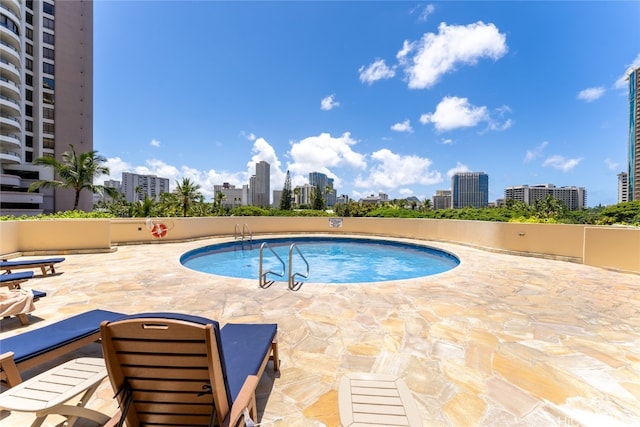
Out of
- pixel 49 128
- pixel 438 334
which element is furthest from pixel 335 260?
pixel 49 128

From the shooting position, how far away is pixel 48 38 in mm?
37406

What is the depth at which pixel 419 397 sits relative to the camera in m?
2.34

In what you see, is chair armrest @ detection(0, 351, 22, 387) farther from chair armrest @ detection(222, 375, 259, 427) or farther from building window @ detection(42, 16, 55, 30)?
building window @ detection(42, 16, 55, 30)

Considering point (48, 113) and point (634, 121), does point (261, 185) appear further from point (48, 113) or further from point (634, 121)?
point (634, 121)

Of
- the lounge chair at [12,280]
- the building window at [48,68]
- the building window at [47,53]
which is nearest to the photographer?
the lounge chair at [12,280]

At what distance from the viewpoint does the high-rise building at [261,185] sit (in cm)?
9416

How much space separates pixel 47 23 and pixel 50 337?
56935mm

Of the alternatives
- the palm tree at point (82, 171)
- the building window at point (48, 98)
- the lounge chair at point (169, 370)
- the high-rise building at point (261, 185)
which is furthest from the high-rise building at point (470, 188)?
the lounge chair at point (169, 370)

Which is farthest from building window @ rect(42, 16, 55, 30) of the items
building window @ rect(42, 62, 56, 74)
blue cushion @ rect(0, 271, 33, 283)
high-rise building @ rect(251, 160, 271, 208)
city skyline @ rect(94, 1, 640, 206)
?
high-rise building @ rect(251, 160, 271, 208)

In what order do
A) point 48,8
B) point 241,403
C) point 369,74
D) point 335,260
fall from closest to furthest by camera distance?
point 241,403 < point 335,260 < point 369,74 < point 48,8

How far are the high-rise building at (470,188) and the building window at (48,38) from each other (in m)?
126

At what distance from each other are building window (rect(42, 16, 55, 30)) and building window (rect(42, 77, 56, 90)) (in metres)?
7.28

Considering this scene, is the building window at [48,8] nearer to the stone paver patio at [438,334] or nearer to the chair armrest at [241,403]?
the stone paver patio at [438,334]

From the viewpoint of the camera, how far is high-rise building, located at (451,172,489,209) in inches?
4567
